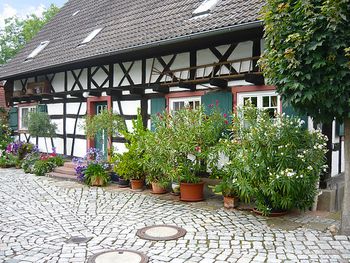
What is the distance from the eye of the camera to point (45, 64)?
1241 cm

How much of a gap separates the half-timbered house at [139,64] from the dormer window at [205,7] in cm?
3

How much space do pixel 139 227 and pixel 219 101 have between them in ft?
11.2

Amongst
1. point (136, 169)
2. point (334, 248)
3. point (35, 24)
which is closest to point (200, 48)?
point (136, 169)

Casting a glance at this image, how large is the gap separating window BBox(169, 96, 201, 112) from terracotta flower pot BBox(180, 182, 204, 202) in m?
2.02

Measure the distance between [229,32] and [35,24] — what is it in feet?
90.6

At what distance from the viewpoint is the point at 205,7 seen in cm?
876

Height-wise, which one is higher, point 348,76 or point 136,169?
point 348,76

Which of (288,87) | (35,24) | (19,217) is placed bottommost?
(19,217)

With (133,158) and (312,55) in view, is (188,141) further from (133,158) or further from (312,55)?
(312,55)

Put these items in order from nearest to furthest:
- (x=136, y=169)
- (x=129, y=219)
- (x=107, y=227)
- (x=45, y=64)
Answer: (x=107, y=227)
(x=129, y=219)
(x=136, y=169)
(x=45, y=64)

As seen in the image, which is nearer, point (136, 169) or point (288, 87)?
point (288, 87)

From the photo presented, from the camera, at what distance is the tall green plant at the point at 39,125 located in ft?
39.0

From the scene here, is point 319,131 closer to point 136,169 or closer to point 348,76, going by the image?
point 348,76

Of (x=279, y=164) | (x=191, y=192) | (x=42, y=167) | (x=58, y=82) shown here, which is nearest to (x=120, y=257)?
(x=279, y=164)
